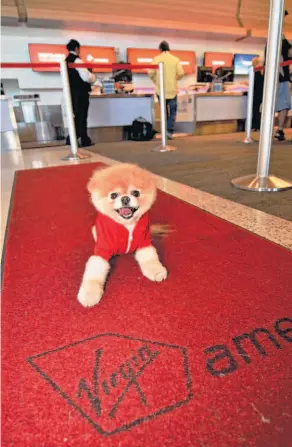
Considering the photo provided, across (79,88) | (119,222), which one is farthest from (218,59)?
(119,222)

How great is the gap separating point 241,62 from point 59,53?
4.85 metres

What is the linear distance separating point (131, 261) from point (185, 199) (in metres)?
0.72

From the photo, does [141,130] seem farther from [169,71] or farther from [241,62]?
[241,62]

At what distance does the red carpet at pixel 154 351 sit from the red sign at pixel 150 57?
7.18 meters

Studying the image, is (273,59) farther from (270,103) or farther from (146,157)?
(146,157)

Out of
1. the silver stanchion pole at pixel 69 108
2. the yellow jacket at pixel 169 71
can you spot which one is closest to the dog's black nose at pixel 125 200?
the silver stanchion pole at pixel 69 108

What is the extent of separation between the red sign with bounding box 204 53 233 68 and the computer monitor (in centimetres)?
17

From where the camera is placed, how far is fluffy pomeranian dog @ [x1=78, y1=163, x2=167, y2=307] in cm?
81

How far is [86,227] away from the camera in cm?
129

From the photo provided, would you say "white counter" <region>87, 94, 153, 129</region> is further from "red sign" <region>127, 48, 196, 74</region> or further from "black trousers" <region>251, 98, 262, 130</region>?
"red sign" <region>127, 48, 196, 74</region>

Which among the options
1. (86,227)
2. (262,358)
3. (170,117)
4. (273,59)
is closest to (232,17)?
(170,117)

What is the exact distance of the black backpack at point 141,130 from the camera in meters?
4.99

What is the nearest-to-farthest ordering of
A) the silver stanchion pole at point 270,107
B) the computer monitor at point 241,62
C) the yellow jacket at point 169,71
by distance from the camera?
1. the silver stanchion pole at point 270,107
2. the yellow jacket at point 169,71
3. the computer monitor at point 241,62

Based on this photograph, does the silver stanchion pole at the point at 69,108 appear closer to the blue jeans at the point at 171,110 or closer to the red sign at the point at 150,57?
the blue jeans at the point at 171,110
